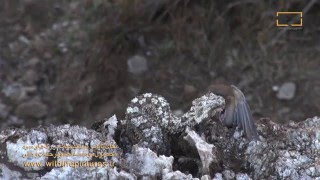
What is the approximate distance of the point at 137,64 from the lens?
3.03 meters

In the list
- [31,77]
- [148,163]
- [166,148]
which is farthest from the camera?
[31,77]

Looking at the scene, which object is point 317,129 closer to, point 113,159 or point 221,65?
point 113,159

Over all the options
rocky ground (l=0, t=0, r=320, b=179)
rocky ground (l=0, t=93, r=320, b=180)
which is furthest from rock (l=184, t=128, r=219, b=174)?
rocky ground (l=0, t=0, r=320, b=179)

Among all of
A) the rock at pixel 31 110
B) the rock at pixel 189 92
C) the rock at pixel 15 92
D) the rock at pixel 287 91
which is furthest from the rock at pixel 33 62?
the rock at pixel 287 91

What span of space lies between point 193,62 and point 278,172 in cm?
208

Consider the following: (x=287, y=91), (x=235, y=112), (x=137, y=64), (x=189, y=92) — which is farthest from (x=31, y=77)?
(x=235, y=112)

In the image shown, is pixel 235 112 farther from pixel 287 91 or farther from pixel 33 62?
pixel 33 62

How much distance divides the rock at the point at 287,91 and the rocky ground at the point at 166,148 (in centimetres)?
185

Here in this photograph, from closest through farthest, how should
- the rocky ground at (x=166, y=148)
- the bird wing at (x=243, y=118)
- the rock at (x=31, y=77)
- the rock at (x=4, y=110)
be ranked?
the rocky ground at (x=166, y=148) → the bird wing at (x=243, y=118) → the rock at (x=4, y=110) → the rock at (x=31, y=77)

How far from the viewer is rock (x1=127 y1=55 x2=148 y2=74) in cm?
301

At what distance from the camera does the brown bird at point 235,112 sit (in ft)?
3.52

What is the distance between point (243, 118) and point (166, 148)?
0.18m

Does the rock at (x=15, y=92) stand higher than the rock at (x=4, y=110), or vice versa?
the rock at (x=15, y=92)

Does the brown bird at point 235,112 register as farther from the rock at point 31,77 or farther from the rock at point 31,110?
the rock at point 31,77
